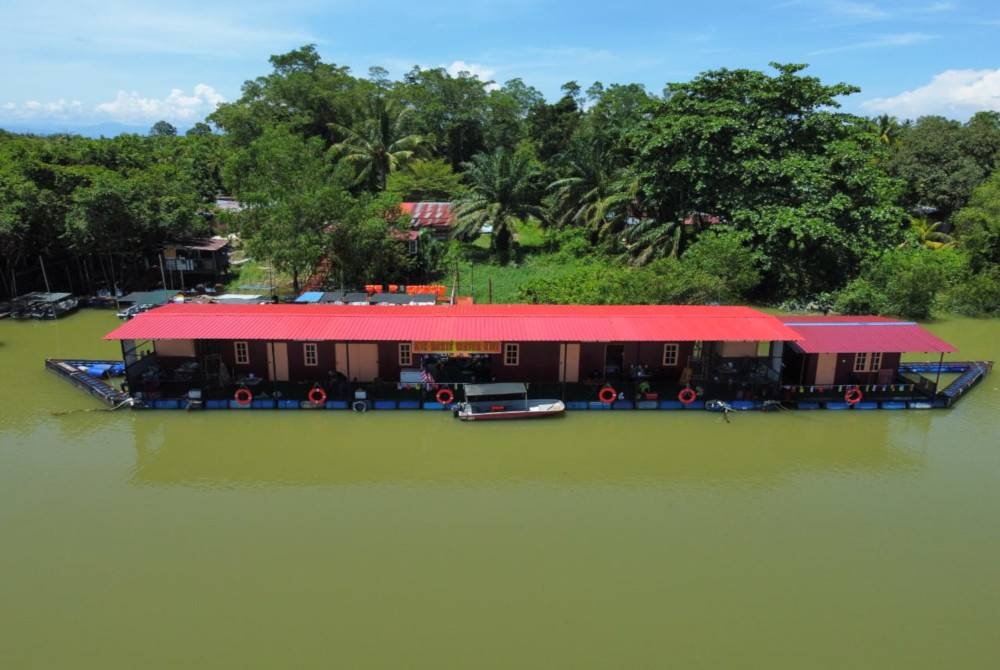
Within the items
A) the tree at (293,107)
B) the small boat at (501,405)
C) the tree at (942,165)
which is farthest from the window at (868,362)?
the tree at (293,107)

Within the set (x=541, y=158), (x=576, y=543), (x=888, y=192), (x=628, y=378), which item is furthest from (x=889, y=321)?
(x=541, y=158)

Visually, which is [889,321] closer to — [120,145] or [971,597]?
[971,597]

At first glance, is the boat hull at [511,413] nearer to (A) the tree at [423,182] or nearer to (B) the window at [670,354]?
(B) the window at [670,354]

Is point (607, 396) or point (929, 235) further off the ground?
point (929, 235)

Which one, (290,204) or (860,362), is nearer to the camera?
(860,362)

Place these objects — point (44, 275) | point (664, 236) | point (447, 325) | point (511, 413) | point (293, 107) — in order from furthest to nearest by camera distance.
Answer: point (293, 107) → point (664, 236) → point (44, 275) → point (447, 325) → point (511, 413)

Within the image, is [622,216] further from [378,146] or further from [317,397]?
[317,397]

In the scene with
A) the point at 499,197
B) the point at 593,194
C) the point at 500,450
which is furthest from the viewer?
the point at 593,194

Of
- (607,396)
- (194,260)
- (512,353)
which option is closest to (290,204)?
(194,260)
